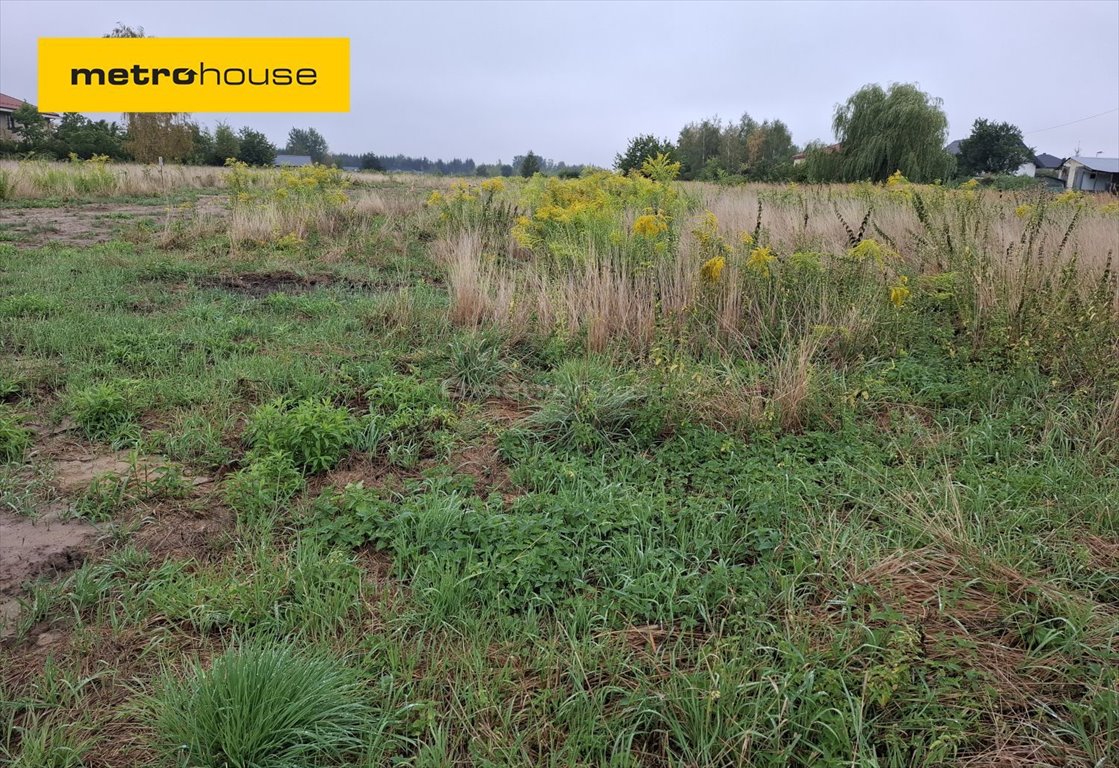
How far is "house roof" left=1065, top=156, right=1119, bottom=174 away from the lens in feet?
125

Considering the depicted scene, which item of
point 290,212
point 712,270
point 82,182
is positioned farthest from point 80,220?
point 712,270

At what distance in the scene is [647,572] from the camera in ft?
6.50

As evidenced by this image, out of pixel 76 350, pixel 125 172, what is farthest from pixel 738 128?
pixel 76 350

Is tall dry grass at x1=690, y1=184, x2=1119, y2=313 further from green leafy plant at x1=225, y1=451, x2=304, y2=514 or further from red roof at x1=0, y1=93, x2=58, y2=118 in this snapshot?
red roof at x1=0, y1=93, x2=58, y2=118

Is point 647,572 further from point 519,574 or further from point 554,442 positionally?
point 554,442

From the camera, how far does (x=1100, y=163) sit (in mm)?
40406

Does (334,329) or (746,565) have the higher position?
(334,329)

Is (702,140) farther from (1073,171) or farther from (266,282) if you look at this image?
(266,282)

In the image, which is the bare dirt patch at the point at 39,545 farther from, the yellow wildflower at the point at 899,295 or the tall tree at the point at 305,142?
the tall tree at the point at 305,142

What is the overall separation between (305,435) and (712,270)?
8.39 feet

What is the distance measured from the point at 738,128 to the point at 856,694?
61.7 meters

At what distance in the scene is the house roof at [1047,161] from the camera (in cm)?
4877

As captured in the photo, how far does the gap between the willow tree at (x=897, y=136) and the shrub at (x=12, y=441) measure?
23.6 meters

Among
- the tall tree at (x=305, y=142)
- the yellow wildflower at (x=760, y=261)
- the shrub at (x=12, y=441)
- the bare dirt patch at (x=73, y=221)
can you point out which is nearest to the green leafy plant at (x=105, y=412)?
the shrub at (x=12, y=441)
